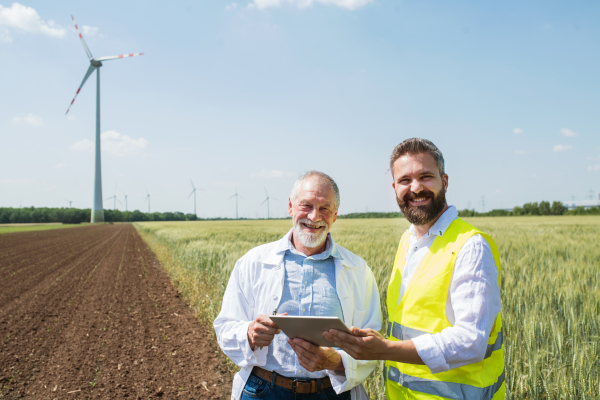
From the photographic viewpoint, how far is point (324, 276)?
2512 millimetres

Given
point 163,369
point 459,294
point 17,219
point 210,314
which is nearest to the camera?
point 459,294

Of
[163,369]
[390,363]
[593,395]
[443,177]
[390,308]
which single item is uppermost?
[443,177]

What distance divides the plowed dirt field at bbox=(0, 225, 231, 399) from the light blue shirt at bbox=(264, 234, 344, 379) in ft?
9.37

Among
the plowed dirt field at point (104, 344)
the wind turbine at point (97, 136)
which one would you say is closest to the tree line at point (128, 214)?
the wind turbine at point (97, 136)

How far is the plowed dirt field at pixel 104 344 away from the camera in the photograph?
15.6ft

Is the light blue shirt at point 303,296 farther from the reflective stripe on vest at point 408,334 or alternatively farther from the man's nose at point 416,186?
the man's nose at point 416,186

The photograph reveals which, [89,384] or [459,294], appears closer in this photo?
[459,294]

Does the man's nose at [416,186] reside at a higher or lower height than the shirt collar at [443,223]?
higher

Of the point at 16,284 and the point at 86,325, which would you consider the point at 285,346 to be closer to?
the point at 86,325

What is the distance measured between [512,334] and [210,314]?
5.12 m

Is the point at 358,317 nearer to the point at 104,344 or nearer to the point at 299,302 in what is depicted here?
the point at 299,302

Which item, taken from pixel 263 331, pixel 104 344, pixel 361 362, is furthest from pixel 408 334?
pixel 104 344

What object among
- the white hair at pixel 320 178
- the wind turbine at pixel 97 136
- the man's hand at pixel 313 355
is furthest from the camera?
the wind turbine at pixel 97 136

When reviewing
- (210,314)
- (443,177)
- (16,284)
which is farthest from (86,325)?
(443,177)
